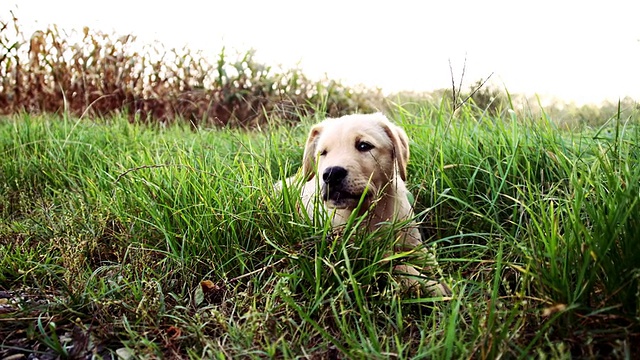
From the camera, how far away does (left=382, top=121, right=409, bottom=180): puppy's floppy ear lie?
328 cm

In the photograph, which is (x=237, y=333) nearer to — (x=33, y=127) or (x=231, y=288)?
(x=231, y=288)

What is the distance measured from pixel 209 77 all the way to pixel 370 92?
261cm

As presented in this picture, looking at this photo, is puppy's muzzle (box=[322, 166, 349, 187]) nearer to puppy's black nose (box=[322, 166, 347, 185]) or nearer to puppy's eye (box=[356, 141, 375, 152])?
puppy's black nose (box=[322, 166, 347, 185])

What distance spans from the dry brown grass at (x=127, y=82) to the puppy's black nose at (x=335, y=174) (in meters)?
4.67

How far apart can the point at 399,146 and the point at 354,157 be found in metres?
0.35

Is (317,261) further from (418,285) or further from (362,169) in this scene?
(362,169)

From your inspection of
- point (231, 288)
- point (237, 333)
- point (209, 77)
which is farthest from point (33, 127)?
point (237, 333)

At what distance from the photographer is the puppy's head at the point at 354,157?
2.95 metres

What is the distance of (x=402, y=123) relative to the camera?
4375 millimetres

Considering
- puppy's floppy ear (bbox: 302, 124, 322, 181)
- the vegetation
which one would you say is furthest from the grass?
puppy's floppy ear (bbox: 302, 124, 322, 181)

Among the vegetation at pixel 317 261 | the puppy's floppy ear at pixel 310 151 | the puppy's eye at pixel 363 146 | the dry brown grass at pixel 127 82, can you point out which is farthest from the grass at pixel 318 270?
the dry brown grass at pixel 127 82

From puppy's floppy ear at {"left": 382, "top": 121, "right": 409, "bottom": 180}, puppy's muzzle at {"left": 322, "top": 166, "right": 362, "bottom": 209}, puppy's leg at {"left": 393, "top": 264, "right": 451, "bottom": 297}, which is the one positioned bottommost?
puppy's leg at {"left": 393, "top": 264, "right": 451, "bottom": 297}

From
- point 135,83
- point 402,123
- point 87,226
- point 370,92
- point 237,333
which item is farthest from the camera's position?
point 370,92

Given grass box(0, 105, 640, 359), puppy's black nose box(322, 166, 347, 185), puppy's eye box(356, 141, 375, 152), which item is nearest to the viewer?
grass box(0, 105, 640, 359)
